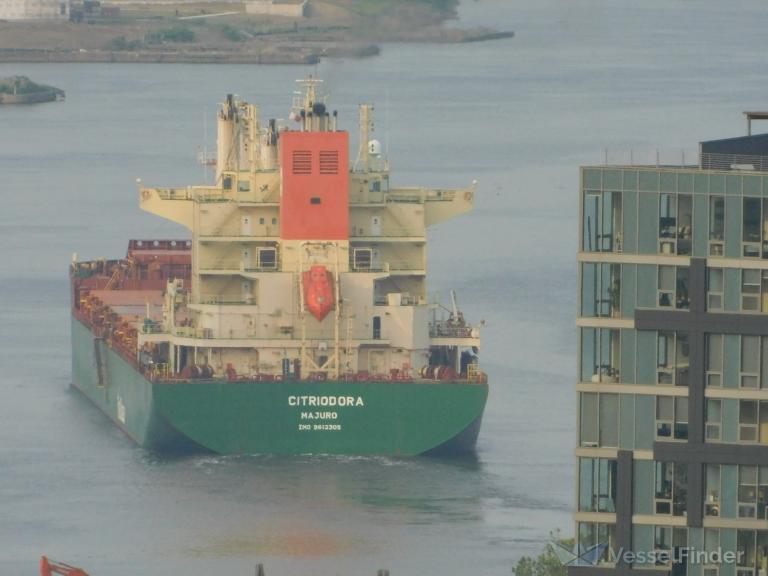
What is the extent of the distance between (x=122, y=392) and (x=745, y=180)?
52065 millimetres

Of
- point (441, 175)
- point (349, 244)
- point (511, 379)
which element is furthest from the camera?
point (441, 175)

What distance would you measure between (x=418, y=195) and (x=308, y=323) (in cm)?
485

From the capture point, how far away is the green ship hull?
97750 millimetres

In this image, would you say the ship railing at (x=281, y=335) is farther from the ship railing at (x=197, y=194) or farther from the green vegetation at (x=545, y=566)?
the green vegetation at (x=545, y=566)

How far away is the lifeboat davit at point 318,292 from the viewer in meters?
97.9

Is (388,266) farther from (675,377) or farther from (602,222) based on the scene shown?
(675,377)

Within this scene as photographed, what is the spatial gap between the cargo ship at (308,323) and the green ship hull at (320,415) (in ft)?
0.11

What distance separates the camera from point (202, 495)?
94.1 meters

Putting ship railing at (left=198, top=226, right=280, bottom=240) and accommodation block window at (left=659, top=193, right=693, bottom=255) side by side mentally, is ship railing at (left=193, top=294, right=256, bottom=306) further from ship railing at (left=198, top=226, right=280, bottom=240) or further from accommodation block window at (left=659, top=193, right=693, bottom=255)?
accommodation block window at (left=659, top=193, right=693, bottom=255)

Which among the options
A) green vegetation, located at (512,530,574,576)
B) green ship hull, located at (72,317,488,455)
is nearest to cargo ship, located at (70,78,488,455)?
green ship hull, located at (72,317,488,455)

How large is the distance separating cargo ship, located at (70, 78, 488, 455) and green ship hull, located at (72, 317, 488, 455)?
34 millimetres

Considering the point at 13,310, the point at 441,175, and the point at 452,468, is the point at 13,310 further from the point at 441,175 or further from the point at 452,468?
the point at 441,175

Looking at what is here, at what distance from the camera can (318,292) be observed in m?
97.9

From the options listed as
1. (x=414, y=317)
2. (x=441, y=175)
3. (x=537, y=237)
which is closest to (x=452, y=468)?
(x=414, y=317)
